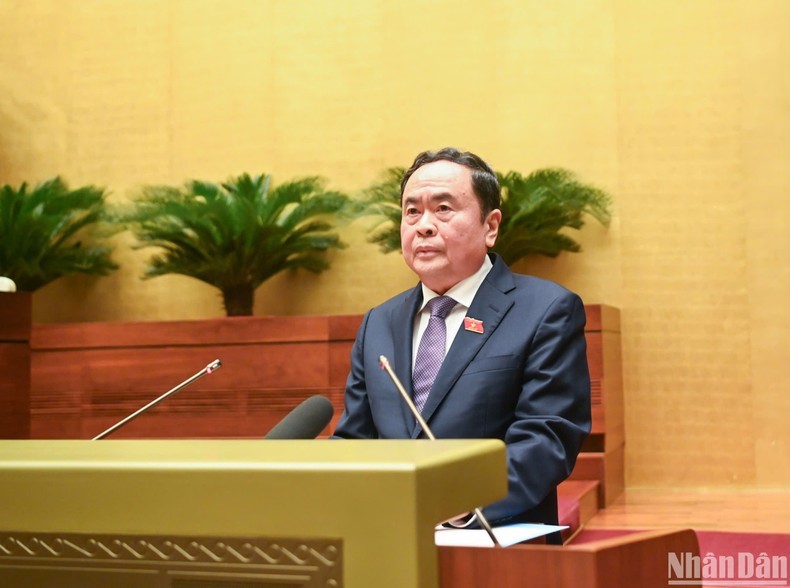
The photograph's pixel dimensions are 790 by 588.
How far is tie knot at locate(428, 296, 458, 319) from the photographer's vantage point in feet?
8.52

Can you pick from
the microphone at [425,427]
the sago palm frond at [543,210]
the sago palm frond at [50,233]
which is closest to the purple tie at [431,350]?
the microphone at [425,427]

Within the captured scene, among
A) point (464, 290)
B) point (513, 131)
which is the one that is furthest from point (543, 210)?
point (464, 290)

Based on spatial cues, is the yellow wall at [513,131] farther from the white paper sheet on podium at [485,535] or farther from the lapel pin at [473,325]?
the white paper sheet on podium at [485,535]

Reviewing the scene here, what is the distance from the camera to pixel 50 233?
6.71m

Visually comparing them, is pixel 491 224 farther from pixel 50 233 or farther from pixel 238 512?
pixel 50 233

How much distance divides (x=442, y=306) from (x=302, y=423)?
805 mm

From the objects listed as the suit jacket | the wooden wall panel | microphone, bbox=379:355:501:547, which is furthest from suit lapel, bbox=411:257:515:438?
the wooden wall panel

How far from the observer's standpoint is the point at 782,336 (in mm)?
6129

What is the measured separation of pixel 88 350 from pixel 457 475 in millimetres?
5749

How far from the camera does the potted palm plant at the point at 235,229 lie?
6.35 meters

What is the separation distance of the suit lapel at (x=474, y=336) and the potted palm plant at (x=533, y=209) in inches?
137

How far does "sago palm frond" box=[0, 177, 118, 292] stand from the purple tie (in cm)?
480

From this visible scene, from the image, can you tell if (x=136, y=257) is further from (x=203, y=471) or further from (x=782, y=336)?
(x=203, y=471)

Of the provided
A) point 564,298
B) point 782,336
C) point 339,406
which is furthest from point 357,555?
point 782,336
